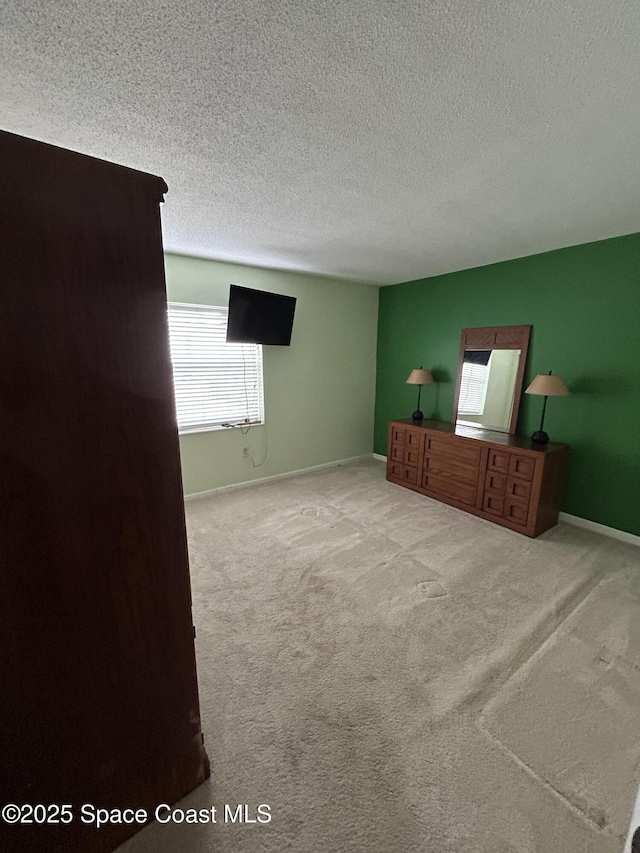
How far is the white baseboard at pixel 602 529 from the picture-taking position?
2.70 metres

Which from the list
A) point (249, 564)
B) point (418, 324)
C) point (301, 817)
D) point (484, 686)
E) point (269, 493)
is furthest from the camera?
point (418, 324)

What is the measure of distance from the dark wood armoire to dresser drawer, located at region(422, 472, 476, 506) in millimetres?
2896

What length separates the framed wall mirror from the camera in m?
3.25

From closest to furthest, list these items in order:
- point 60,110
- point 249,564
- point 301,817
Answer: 1. point 301,817
2. point 60,110
3. point 249,564

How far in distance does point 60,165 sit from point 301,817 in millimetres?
1939

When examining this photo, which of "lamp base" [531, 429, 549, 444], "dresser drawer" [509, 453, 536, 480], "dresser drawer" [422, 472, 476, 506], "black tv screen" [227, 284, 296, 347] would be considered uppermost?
"black tv screen" [227, 284, 296, 347]

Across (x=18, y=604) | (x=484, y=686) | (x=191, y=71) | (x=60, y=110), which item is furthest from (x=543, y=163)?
(x=18, y=604)

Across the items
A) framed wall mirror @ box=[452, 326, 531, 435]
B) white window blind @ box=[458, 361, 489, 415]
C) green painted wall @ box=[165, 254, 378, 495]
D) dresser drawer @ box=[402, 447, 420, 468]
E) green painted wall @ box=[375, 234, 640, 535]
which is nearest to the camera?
green painted wall @ box=[375, 234, 640, 535]

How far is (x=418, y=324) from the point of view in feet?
13.5

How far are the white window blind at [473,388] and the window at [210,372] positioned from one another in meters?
2.32

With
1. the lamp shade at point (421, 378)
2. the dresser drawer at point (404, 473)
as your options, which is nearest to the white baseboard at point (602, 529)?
the dresser drawer at point (404, 473)

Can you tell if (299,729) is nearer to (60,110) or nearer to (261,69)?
(261,69)

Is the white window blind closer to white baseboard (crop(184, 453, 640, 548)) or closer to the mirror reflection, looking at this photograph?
the mirror reflection

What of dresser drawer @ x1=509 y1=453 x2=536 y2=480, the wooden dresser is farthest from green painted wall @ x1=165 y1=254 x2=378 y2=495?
dresser drawer @ x1=509 y1=453 x2=536 y2=480
